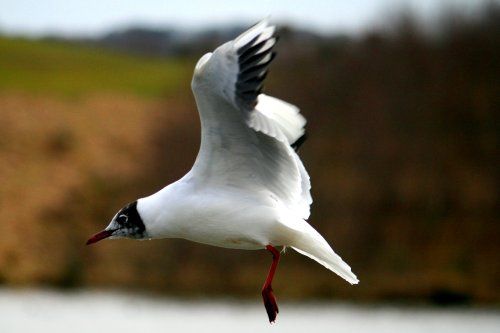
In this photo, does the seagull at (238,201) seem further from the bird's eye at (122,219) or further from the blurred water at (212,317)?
the blurred water at (212,317)

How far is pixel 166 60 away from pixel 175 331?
27148 millimetres

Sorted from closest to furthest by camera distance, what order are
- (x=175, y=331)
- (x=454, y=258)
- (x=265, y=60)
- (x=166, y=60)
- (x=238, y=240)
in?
(x=265, y=60) < (x=238, y=240) < (x=175, y=331) < (x=454, y=258) < (x=166, y=60)

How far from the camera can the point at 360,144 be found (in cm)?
2244

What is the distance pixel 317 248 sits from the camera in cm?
675

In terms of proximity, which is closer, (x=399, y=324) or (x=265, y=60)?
(x=265, y=60)

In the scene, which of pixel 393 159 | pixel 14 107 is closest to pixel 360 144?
pixel 393 159

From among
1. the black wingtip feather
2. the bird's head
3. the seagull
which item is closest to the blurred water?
the bird's head

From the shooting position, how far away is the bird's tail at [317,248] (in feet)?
22.0

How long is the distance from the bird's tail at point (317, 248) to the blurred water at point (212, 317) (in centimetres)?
1248

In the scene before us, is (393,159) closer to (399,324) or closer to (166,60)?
(399,324)

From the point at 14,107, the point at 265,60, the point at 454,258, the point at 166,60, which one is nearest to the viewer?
the point at 265,60

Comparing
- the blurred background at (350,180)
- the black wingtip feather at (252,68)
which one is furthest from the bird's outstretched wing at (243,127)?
the blurred background at (350,180)

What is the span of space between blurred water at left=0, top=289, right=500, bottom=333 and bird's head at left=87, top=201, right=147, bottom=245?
1216 cm

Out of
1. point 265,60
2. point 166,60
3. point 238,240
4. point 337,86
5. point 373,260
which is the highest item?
point 166,60
